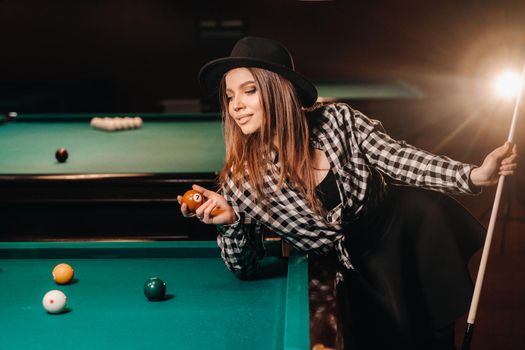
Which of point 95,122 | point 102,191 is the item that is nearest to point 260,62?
point 102,191

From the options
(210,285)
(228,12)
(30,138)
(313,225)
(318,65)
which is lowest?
(210,285)

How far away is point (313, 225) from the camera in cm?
203

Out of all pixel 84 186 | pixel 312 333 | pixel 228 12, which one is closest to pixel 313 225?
pixel 312 333

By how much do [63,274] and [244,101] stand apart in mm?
715

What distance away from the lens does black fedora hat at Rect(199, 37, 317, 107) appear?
6.46 feet

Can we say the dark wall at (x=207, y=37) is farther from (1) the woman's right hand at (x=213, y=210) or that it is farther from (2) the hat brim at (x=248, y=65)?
(1) the woman's right hand at (x=213, y=210)

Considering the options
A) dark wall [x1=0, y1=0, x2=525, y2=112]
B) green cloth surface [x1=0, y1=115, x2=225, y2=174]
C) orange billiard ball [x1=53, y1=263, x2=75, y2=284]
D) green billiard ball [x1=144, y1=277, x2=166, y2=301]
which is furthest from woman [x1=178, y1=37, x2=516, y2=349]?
dark wall [x1=0, y1=0, x2=525, y2=112]

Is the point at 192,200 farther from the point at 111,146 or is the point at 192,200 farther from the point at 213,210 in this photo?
the point at 111,146

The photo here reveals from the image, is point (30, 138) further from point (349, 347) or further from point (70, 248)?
point (349, 347)

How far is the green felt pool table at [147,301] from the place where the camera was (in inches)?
59.4

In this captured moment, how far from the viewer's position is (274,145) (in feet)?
6.86

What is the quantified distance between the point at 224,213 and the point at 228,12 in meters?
6.55

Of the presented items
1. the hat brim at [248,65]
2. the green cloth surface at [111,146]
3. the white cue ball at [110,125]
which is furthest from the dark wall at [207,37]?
the hat brim at [248,65]

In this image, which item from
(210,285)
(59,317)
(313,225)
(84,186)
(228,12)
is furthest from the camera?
(228,12)
